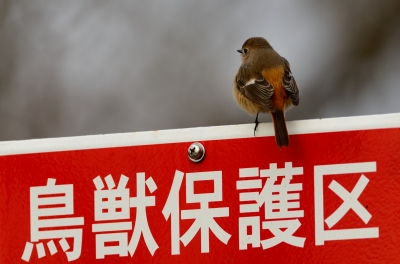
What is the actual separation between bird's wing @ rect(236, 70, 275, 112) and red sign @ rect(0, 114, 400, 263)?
94cm

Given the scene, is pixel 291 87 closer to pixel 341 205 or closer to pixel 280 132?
pixel 280 132

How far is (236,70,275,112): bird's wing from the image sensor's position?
5076mm

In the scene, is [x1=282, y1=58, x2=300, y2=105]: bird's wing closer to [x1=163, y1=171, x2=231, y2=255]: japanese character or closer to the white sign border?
the white sign border

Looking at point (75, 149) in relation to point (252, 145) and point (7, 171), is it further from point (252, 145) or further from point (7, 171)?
point (252, 145)

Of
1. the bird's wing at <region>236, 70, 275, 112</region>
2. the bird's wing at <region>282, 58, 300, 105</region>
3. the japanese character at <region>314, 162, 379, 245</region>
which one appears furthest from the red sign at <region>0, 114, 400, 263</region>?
the bird's wing at <region>282, 58, 300, 105</region>

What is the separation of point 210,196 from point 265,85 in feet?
5.02

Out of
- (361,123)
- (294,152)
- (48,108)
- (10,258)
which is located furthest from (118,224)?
(48,108)

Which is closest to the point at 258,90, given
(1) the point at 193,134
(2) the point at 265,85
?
(2) the point at 265,85

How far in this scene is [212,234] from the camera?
3.91 meters

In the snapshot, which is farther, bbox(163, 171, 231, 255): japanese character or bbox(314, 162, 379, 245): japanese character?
bbox(163, 171, 231, 255): japanese character

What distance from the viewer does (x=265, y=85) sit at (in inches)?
211

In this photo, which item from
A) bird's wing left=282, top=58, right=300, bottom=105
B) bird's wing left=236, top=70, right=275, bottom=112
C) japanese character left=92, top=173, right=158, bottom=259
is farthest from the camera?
bird's wing left=282, top=58, right=300, bottom=105

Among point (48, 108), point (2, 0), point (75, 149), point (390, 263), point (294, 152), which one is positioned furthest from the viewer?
point (2, 0)

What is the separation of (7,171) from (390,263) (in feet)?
5.24
